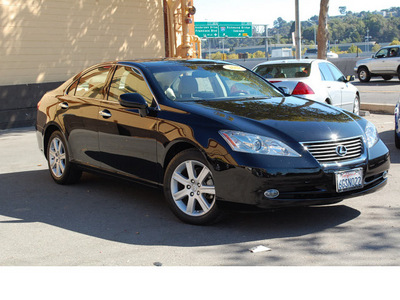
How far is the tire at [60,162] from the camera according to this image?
7.87 m

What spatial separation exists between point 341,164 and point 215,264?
163 cm

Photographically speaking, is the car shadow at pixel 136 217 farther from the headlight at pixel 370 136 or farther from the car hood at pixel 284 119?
the car hood at pixel 284 119

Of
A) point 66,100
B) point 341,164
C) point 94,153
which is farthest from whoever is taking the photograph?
point 66,100

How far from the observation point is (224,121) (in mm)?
5789

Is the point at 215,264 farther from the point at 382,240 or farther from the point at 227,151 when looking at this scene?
the point at 382,240

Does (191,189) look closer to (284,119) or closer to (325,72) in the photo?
(284,119)

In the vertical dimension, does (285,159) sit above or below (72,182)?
above

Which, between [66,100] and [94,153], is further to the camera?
[66,100]

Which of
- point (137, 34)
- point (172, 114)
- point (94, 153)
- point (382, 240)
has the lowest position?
point (382, 240)

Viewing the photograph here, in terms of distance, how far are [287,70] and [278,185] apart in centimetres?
710

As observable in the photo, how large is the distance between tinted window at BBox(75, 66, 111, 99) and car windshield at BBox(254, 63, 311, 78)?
17.5 feet

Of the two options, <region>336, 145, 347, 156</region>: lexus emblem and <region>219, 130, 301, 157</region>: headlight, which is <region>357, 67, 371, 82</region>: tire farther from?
<region>219, 130, 301, 157</region>: headlight
